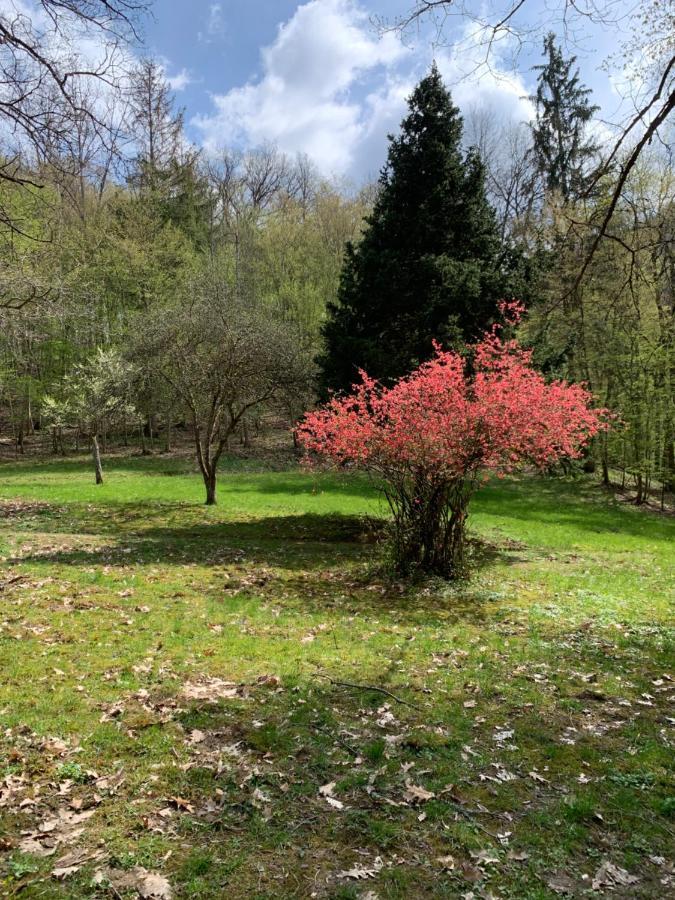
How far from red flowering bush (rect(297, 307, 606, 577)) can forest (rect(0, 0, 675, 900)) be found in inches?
2.6

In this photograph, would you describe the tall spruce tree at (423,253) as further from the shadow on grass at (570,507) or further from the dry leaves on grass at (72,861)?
the dry leaves on grass at (72,861)

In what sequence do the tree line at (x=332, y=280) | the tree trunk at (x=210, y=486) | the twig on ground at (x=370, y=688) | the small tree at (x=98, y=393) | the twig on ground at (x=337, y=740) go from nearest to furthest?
the twig on ground at (x=337, y=740) < the twig on ground at (x=370, y=688) < the tree line at (x=332, y=280) < the tree trunk at (x=210, y=486) < the small tree at (x=98, y=393)

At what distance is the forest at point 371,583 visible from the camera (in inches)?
122

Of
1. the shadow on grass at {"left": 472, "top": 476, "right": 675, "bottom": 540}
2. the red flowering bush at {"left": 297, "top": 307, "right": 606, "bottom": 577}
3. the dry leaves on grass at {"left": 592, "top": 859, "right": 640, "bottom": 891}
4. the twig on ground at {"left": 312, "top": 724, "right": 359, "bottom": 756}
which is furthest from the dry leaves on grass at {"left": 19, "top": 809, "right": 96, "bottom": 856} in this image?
the shadow on grass at {"left": 472, "top": 476, "right": 675, "bottom": 540}

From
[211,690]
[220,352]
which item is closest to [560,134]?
[220,352]

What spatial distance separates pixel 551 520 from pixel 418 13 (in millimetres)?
15658

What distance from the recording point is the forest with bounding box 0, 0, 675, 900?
3090 mm

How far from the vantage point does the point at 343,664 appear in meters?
5.69

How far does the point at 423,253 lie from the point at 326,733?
18291 millimetres

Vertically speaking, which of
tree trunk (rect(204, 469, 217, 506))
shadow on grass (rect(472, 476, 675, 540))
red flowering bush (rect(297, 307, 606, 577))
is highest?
red flowering bush (rect(297, 307, 606, 577))

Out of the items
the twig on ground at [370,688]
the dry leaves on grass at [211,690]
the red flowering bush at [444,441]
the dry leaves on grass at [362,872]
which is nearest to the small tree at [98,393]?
the red flowering bush at [444,441]

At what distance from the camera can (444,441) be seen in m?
9.27

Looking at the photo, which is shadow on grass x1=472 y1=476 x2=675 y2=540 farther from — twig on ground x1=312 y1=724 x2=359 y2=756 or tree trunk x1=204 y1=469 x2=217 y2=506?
twig on ground x1=312 y1=724 x2=359 y2=756

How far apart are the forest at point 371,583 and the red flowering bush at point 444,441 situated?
7 cm
